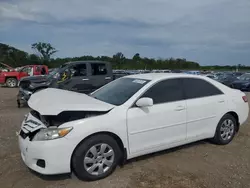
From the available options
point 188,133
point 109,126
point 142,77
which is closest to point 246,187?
point 188,133

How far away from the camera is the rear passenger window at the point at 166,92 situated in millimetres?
4125

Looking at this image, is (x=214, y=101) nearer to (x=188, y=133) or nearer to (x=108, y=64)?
(x=188, y=133)

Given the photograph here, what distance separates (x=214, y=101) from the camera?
4.76 meters

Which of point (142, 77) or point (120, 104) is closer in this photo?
point (120, 104)

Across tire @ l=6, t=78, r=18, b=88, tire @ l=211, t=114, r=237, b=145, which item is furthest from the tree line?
tire @ l=211, t=114, r=237, b=145

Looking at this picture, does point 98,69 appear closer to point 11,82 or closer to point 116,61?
point 11,82

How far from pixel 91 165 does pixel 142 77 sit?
6.25ft

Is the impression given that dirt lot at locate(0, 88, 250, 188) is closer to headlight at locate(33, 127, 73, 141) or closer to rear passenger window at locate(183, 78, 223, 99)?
headlight at locate(33, 127, 73, 141)

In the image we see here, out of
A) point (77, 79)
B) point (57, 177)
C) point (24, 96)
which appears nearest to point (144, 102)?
point (57, 177)

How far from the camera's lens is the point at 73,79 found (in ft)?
29.7

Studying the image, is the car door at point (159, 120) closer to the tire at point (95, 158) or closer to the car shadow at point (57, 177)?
the tire at point (95, 158)

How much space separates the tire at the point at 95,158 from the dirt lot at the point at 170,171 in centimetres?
12

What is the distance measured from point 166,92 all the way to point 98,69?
225 inches

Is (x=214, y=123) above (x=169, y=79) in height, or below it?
below
